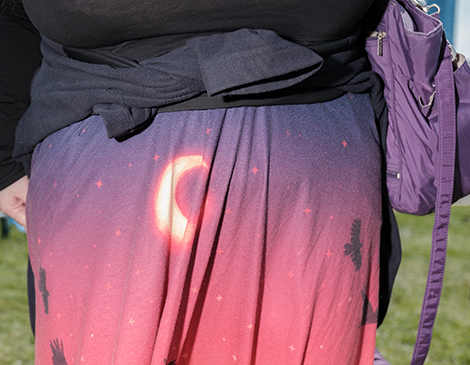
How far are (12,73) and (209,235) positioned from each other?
1.66 ft

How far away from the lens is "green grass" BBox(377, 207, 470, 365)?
2018 mm

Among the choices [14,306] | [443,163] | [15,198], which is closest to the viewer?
[443,163]

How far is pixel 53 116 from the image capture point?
67 centimetres

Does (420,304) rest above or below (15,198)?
below

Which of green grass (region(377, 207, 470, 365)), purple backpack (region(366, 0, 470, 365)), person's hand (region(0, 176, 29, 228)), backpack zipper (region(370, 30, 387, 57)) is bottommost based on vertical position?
green grass (region(377, 207, 470, 365))

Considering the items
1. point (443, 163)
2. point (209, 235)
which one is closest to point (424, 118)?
point (443, 163)

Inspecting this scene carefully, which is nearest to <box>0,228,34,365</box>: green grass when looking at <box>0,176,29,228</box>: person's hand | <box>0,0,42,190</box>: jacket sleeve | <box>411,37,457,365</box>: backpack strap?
<box>0,176,29,228</box>: person's hand

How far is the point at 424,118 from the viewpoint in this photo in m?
0.75

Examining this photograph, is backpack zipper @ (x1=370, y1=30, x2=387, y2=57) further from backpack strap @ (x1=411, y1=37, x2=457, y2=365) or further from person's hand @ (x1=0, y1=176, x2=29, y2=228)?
person's hand @ (x1=0, y1=176, x2=29, y2=228)

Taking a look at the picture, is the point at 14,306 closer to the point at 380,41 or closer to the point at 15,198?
the point at 15,198

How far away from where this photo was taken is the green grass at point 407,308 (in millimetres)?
2008

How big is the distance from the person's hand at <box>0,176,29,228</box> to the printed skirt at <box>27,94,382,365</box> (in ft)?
0.61

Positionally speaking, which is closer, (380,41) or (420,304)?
(380,41)

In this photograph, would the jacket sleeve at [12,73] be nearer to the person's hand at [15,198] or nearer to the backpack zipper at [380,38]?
the person's hand at [15,198]
